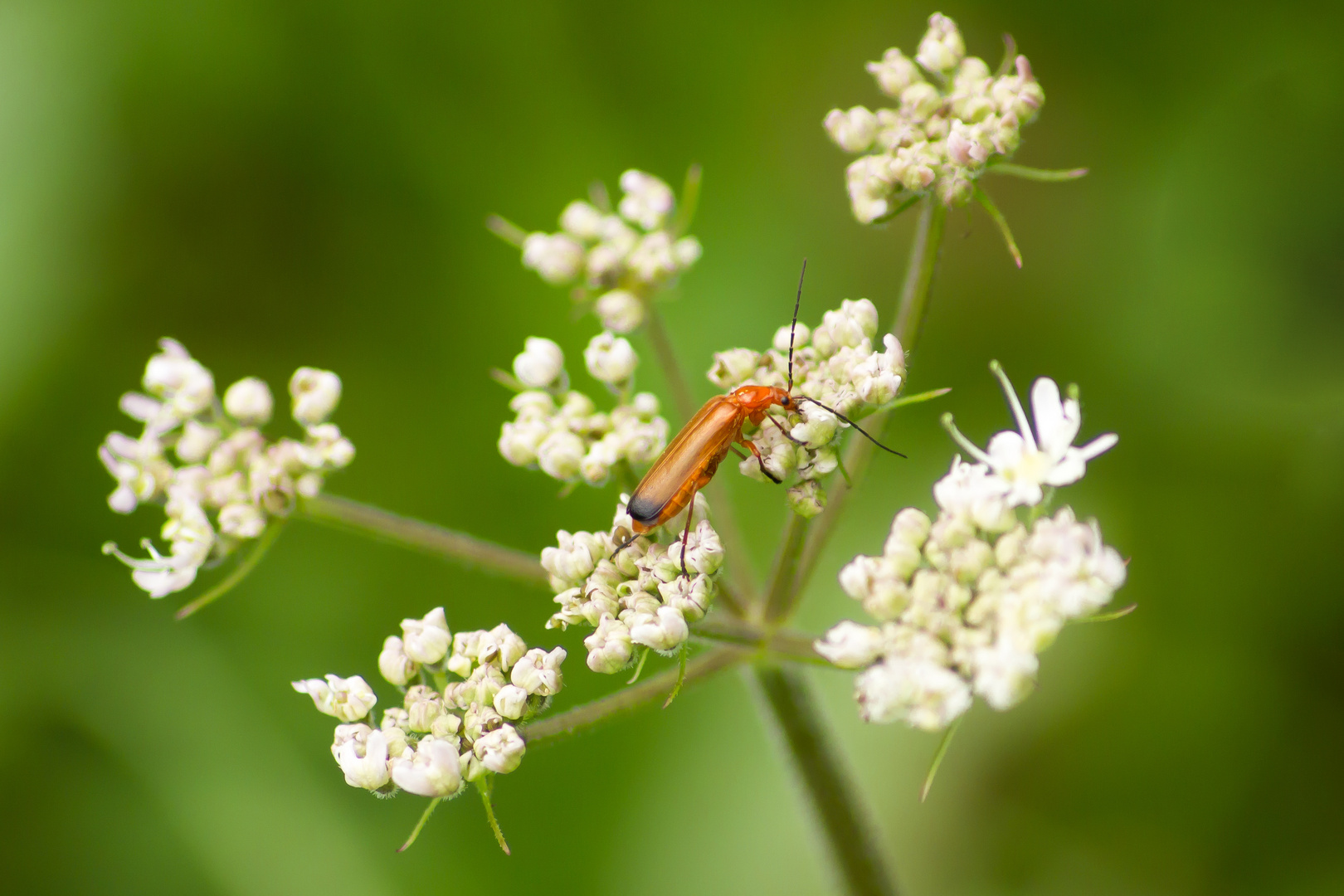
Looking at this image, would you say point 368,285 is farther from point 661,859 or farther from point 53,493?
point 661,859

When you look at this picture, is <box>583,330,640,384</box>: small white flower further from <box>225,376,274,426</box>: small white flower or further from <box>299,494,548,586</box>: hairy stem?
<box>225,376,274,426</box>: small white flower

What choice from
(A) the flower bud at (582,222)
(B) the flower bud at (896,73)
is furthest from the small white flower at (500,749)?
(B) the flower bud at (896,73)

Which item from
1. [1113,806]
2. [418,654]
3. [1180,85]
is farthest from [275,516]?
[1180,85]

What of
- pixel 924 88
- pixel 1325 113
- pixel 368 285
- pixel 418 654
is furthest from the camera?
pixel 368 285

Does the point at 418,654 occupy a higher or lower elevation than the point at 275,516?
lower

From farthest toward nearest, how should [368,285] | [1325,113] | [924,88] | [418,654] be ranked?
[368,285]
[1325,113]
[924,88]
[418,654]

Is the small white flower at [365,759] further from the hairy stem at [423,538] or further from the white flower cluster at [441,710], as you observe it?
the hairy stem at [423,538]

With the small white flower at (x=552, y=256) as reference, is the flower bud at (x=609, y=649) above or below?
below
